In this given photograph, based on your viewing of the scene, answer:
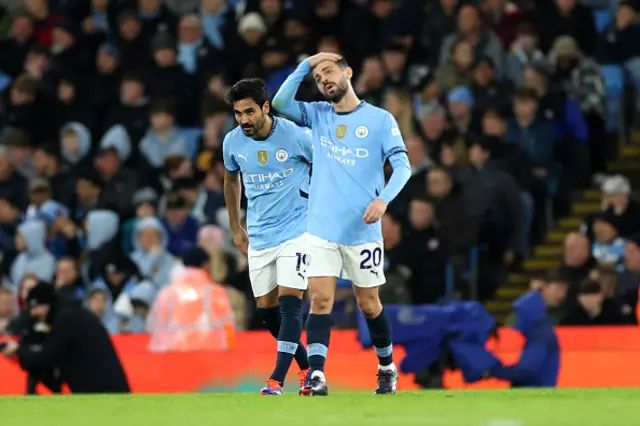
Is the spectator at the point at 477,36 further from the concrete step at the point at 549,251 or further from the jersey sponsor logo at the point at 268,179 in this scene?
the jersey sponsor logo at the point at 268,179

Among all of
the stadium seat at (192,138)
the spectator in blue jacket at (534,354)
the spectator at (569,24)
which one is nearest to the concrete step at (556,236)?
the spectator at (569,24)

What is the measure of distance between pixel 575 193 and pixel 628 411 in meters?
9.66

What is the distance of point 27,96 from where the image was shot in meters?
20.8

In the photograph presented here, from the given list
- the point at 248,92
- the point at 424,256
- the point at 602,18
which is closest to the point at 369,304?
the point at 248,92

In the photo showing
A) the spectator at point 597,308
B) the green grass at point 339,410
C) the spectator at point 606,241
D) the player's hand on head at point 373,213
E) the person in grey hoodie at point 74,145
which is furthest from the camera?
the person in grey hoodie at point 74,145

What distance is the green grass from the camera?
27.1 feet

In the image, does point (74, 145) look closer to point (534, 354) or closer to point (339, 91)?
point (534, 354)

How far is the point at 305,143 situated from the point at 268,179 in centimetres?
36

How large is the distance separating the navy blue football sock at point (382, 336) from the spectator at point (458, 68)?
812 cm

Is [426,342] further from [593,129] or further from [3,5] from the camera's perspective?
[3,5]

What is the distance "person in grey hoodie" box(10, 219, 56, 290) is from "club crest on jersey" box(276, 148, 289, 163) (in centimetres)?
762

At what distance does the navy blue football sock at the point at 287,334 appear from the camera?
35.0ft

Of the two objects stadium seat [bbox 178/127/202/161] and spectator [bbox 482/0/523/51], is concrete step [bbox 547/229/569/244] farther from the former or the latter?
stadium seat [bbox 178/127/202/161]

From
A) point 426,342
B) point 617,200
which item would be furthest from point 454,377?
point 617,200
